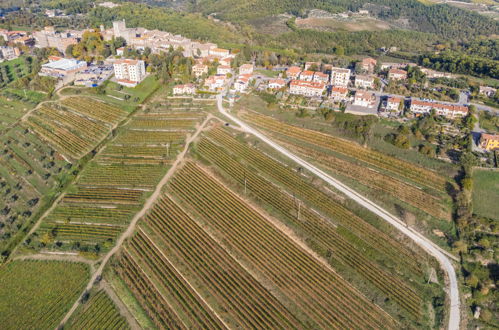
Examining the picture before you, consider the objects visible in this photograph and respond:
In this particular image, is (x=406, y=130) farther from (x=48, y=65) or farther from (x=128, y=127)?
(x=48, y=65)

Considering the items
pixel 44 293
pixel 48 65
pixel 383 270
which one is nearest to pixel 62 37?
pixel 48 65

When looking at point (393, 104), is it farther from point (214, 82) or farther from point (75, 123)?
point (75, 123)

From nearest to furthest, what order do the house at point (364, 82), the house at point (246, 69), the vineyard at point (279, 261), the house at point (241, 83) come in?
the vineyard at point (279, 261), the house at point (241, 83), the house at point (364, 82), the house at point (246, 69)

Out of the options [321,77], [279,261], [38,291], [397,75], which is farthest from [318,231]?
[397,75]

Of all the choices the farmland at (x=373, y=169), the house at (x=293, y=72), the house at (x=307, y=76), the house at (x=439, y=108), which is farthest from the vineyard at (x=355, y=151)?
the house at (x=307, y=76)

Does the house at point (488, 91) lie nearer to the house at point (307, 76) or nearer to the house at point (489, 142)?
the house at point (489, 142)

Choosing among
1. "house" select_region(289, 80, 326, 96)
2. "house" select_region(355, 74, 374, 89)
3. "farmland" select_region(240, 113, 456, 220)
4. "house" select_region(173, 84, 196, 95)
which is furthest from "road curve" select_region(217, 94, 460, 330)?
"house" select_region(355, 74, 374, 89)
